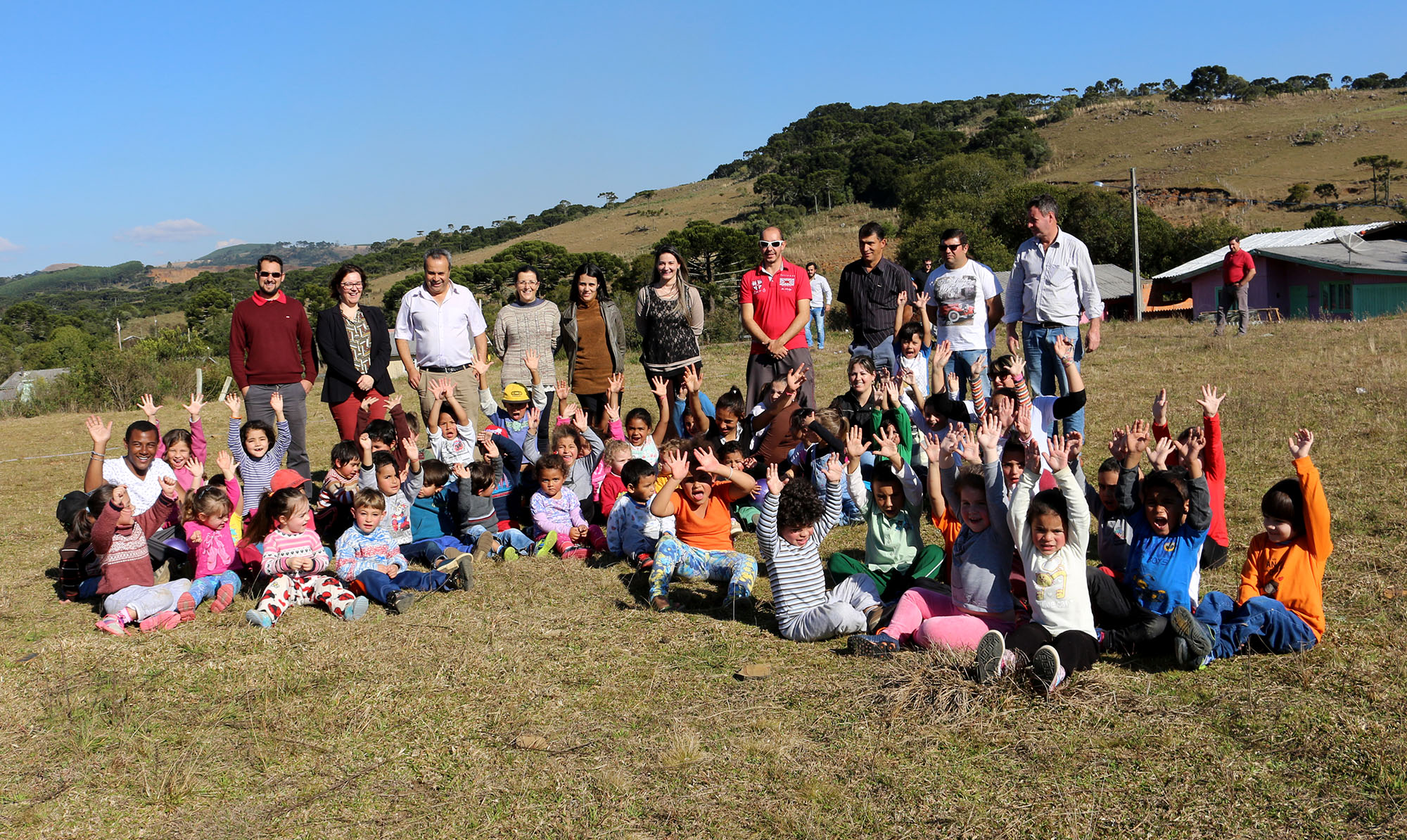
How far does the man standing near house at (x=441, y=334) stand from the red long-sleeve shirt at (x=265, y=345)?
820 millimetres

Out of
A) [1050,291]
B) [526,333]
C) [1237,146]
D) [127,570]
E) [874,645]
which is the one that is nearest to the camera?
[874,645]

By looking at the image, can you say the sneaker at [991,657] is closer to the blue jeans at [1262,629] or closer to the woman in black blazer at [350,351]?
the blue jeans at [1262,629]

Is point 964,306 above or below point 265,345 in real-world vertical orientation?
Answer: below

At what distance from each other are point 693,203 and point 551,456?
88.7 metres

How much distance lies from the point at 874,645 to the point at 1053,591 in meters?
A: 0.86

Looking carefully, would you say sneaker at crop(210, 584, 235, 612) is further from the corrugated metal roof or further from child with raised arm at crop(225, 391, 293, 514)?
the corrugated metal roof

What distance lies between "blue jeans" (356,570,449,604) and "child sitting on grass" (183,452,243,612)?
847mm

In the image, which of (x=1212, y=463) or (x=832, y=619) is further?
(x=1212, y=463)

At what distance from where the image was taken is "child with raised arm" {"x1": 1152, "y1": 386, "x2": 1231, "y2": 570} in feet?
15.6

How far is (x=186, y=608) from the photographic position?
562 centimetres

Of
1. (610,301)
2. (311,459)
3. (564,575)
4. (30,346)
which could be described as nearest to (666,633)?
(564,575)

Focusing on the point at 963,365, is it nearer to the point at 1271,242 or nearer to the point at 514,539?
the point at 514,539

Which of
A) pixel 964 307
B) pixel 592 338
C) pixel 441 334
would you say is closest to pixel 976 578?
pixel 964 307

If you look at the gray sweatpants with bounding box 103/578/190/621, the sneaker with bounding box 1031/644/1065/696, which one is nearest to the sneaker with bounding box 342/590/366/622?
the gray sweatpants with bounding box 103/578/190/621
